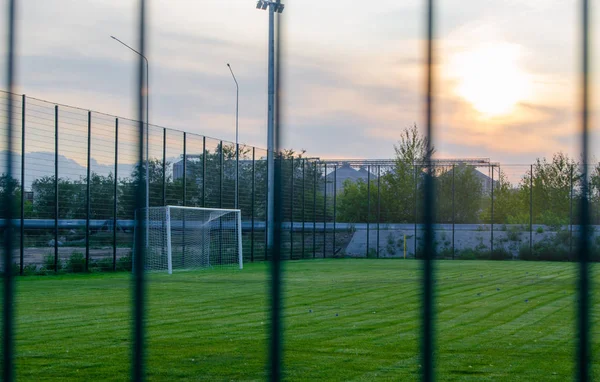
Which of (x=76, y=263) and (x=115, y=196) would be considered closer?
(x=76, y=263)

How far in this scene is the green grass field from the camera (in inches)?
209

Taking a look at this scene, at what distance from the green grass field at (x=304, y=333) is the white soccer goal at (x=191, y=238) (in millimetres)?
5034

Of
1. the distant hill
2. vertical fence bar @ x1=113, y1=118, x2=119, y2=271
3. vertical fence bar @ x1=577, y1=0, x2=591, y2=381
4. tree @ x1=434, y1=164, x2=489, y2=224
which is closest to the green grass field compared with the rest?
the distant hill

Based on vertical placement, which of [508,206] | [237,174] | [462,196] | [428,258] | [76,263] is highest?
[237,174]

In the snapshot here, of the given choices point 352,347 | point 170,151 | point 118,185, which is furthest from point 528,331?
point 170,151

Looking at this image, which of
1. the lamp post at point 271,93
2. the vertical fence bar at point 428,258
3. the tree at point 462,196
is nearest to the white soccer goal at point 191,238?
the lamp post at point 271,93

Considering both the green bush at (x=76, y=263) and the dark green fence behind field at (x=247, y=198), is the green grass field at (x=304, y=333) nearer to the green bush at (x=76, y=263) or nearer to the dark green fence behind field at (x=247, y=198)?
the dark green fence behind field at (x=247, y=198)

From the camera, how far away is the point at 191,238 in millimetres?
19641

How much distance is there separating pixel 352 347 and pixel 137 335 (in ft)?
15.0

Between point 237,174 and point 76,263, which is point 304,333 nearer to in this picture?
point 76,263

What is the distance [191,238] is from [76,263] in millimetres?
4005

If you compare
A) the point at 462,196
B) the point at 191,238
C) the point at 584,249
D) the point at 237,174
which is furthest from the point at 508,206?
the point at 584,249

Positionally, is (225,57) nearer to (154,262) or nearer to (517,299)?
(517,299)

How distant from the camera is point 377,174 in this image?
27.6 metres
